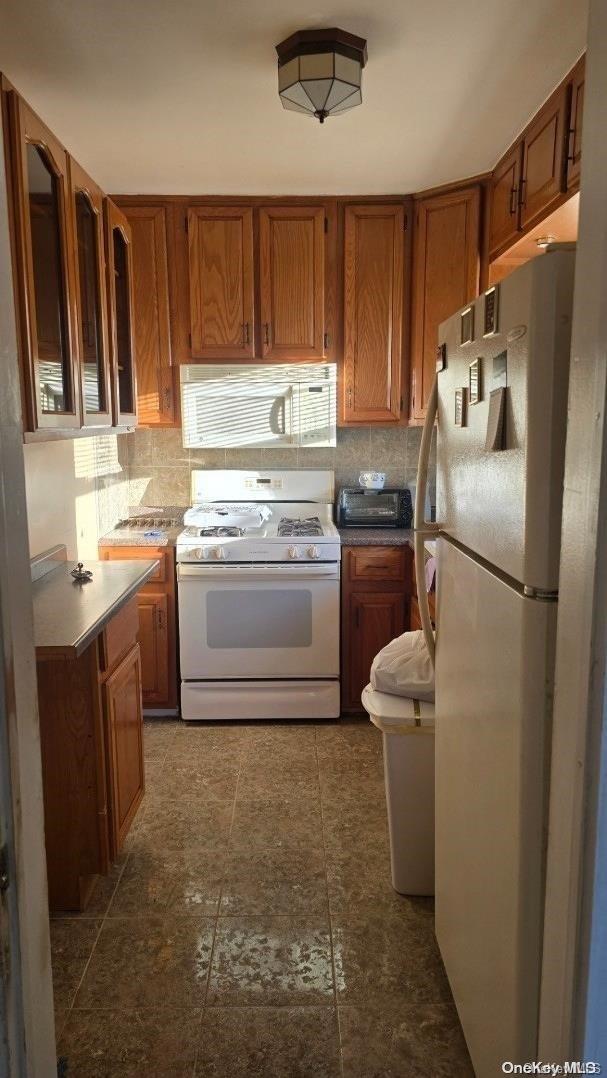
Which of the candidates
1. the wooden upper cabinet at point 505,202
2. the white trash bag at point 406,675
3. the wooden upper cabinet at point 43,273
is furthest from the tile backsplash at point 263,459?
the white trash bag at point 406,675

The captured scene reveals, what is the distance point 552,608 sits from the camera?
42.6 inches

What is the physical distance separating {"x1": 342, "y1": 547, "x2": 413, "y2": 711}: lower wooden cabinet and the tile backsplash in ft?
2.03

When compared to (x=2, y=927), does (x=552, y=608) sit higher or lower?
higher

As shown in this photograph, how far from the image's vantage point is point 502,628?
1.23 meters

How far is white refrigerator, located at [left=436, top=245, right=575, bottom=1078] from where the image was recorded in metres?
1.07

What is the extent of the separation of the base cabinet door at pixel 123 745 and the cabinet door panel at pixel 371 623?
3.99ft

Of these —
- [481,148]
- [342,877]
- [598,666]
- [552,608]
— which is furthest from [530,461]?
[481,148]

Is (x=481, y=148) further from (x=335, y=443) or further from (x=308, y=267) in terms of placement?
(x=335, y=443)

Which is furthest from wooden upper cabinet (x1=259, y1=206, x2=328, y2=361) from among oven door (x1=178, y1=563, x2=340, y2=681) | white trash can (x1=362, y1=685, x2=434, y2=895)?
white trash can (x1=362, y1=685, x2=434, y2=895)

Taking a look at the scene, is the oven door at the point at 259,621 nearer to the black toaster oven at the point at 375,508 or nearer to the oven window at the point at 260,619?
the oven window at the point at 260,619

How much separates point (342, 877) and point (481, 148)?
8.72ft

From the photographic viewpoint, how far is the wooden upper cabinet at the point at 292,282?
3496 millimetres

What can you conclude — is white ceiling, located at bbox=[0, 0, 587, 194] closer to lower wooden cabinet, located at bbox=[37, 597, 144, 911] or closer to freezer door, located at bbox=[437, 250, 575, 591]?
freezer door, located at bbox=[437, 250, 575, 591]

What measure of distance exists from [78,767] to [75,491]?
4.54 feet
